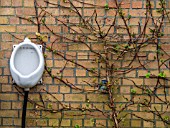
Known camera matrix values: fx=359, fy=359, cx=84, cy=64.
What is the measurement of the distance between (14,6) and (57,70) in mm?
746

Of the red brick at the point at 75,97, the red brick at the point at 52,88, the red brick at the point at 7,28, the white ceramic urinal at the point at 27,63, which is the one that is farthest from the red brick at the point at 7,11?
the red brick at the point at 75,97

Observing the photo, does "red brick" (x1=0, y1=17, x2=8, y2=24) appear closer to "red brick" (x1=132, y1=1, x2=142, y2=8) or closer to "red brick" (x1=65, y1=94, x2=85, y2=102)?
"red brick" (x1=65, y1=94, x2=85, y2=102)

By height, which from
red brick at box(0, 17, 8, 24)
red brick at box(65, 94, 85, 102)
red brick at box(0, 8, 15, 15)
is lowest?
red brick at box(65, 94, 85, 102)

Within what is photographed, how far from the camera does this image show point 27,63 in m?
3.29

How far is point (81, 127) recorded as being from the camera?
351 centimetres

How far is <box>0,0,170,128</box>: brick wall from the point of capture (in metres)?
3.47

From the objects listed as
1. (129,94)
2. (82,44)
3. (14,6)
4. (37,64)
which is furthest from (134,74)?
(14,6)

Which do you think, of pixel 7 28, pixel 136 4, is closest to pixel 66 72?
pixel 7 28

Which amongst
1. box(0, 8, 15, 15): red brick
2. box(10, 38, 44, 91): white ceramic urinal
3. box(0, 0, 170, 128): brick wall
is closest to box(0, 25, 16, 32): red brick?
box(0, 0, 170, 128): brick wall

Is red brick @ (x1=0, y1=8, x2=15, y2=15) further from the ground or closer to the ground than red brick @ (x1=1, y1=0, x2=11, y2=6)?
closer to the ground

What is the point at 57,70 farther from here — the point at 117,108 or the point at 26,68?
the point at 117,108

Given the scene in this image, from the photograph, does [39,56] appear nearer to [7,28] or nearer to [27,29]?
[27,29]

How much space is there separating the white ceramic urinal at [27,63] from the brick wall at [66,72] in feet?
0.68

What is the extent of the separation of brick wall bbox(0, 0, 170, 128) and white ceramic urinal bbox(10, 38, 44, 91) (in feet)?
0.68
